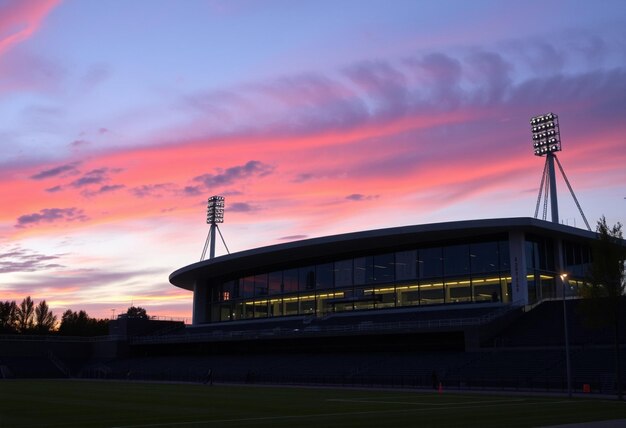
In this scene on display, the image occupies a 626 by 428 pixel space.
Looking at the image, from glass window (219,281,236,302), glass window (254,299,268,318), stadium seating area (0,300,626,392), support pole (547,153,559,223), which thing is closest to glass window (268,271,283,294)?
glass window (254,299,268,318)

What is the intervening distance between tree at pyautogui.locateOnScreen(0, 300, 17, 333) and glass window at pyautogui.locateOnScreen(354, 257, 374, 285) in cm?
9639

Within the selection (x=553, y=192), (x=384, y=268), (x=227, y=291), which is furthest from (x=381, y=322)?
(x=227, y=291)

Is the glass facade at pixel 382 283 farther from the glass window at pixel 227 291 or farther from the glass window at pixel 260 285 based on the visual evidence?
the glass window at pixel 227 291

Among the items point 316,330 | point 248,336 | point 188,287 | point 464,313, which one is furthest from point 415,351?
point 188,287

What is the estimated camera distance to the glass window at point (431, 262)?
7444 centimetres

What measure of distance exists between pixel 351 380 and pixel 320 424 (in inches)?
1327

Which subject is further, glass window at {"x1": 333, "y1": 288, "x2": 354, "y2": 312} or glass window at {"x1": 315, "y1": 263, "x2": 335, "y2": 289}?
glass window at {"x1": 315, "y1": 263, "x2": 335, "y2": 289}

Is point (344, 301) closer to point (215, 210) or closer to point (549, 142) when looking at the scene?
point (549, 142)

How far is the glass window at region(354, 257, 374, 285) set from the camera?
79938mm

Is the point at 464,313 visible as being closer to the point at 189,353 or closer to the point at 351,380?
the point at 351,380

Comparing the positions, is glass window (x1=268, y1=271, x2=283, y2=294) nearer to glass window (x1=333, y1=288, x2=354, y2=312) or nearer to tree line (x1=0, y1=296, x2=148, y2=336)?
glass window (x1=333, y1=288, x2=354, y2=312)

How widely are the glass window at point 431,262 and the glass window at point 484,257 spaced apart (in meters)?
3.63

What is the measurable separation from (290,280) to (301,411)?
58.6 meters

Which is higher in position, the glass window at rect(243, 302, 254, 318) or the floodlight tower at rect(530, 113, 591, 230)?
the floodlight tower at rect(530, 113, 591, 230)
